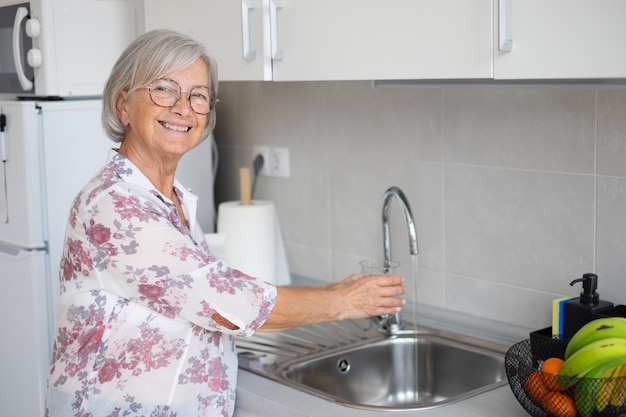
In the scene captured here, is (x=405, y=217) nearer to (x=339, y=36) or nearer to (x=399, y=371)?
(x=399, y=371)

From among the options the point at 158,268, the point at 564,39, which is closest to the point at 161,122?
the point at 158,268

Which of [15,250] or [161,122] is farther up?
[161,122]

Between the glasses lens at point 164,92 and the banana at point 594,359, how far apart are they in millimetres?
818

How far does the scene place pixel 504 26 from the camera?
1.51m

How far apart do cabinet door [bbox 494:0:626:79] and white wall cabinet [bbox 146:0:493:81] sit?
0.16 ft

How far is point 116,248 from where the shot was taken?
154cm

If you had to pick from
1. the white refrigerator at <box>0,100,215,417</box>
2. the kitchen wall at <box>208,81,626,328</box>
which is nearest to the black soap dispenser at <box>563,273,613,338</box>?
the kitchen wall at <box>208,81,626,328</box>

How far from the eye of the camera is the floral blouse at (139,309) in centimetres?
154

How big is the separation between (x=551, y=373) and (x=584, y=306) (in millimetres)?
324

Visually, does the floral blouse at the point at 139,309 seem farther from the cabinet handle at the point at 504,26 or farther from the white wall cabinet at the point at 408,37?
A: the cabinet handle at the point at 504,26

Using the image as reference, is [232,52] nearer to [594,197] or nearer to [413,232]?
[413,232]

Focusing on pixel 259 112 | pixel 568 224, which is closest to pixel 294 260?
pixel 259 112

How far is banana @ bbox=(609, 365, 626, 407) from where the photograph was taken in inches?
54.9

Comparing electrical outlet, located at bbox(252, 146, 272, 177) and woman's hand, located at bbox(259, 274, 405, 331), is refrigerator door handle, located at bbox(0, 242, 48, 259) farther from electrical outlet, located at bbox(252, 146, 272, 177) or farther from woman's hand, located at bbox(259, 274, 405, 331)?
woman's hand, located at bbox(259, 274, 405, 331)
